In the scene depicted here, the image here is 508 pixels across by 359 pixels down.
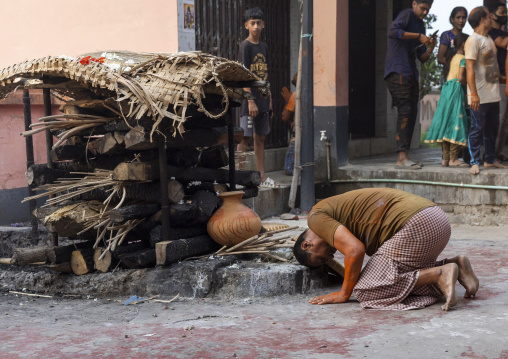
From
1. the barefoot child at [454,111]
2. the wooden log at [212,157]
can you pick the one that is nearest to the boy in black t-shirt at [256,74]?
the wooden log at [212,157]

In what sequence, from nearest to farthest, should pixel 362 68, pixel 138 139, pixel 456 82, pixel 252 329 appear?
pixel 252 329 < pixel 138 139 < pixel 456 82 < pixel 362 68

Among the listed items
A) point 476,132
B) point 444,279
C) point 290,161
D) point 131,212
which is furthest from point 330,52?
point 444,279

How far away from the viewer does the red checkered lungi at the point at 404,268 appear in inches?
212

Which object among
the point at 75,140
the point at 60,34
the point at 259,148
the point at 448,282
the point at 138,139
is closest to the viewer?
the point at 448,282

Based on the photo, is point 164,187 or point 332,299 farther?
point 164,187

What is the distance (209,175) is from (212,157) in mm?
212

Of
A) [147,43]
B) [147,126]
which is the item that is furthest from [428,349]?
[147,43]

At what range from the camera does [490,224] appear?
9.36 metres

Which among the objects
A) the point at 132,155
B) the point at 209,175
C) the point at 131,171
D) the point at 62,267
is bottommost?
the point at 62,267

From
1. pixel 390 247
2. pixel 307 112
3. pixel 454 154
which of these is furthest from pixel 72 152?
pixel 454 154

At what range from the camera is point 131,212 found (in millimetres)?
6207

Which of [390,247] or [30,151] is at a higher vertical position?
[30,151]

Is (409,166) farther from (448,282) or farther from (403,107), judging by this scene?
(448,282)

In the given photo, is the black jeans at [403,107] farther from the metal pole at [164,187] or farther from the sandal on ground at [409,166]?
the metal pole at [164,187]
